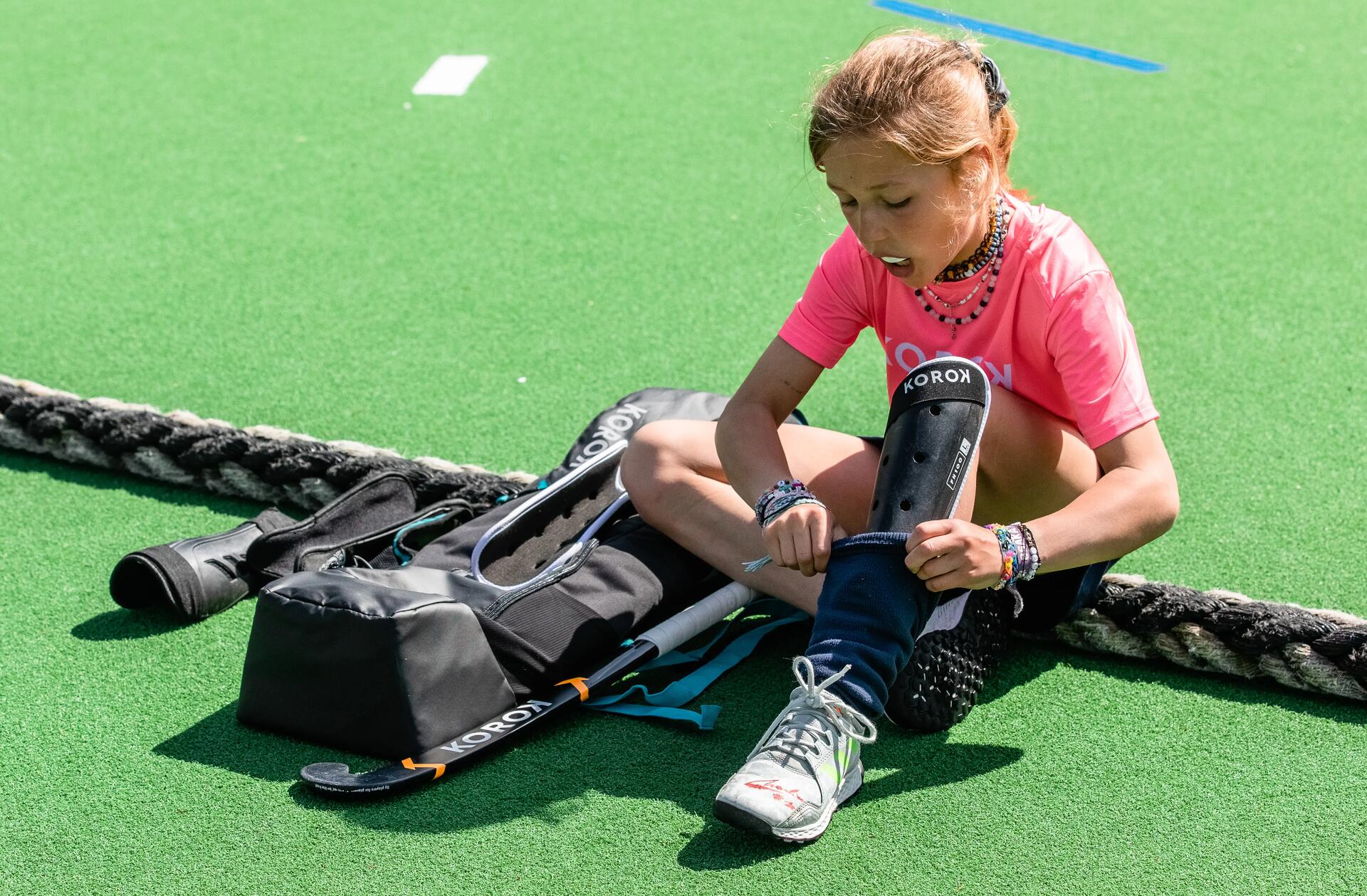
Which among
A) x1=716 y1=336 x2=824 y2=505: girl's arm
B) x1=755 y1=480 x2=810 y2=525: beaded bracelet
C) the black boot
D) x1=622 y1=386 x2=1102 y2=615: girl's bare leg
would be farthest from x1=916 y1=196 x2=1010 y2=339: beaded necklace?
the black boot

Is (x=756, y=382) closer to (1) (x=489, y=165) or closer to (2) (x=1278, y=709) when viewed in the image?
(2) (x=1278, y=709)

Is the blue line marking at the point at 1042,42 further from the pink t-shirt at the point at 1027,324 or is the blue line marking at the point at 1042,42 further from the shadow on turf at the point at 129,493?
the shadow on turf at the point at 129,493

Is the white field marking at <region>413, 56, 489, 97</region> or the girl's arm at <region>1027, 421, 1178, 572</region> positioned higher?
the white field marking at <region>413, 56, 489, 97</region>

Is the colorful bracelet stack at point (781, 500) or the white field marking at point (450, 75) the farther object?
the white field marking at point (450, 75)

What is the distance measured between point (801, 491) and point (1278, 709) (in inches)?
35.2

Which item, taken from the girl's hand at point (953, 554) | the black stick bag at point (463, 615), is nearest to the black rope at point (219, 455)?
the black stick bag at point (463, 615)

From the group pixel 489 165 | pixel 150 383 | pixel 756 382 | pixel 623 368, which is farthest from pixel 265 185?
pixel 756 382

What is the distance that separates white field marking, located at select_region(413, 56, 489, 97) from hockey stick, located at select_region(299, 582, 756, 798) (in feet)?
10.9

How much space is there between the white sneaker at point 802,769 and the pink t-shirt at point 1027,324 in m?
0.60

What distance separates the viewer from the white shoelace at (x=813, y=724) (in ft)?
6.72

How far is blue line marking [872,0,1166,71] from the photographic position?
210 inches

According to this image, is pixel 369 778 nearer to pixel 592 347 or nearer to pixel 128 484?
pixel 128 484

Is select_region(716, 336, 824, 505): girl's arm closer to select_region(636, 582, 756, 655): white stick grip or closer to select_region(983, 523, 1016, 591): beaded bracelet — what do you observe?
select_region(636, 582, 756, 655): white stick grip

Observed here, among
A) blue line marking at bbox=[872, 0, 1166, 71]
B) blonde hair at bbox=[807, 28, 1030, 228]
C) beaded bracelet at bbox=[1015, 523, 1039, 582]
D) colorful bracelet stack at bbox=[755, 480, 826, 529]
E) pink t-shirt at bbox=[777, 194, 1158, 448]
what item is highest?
blue line marking at bbox=[872, 0, 1166, 71]
